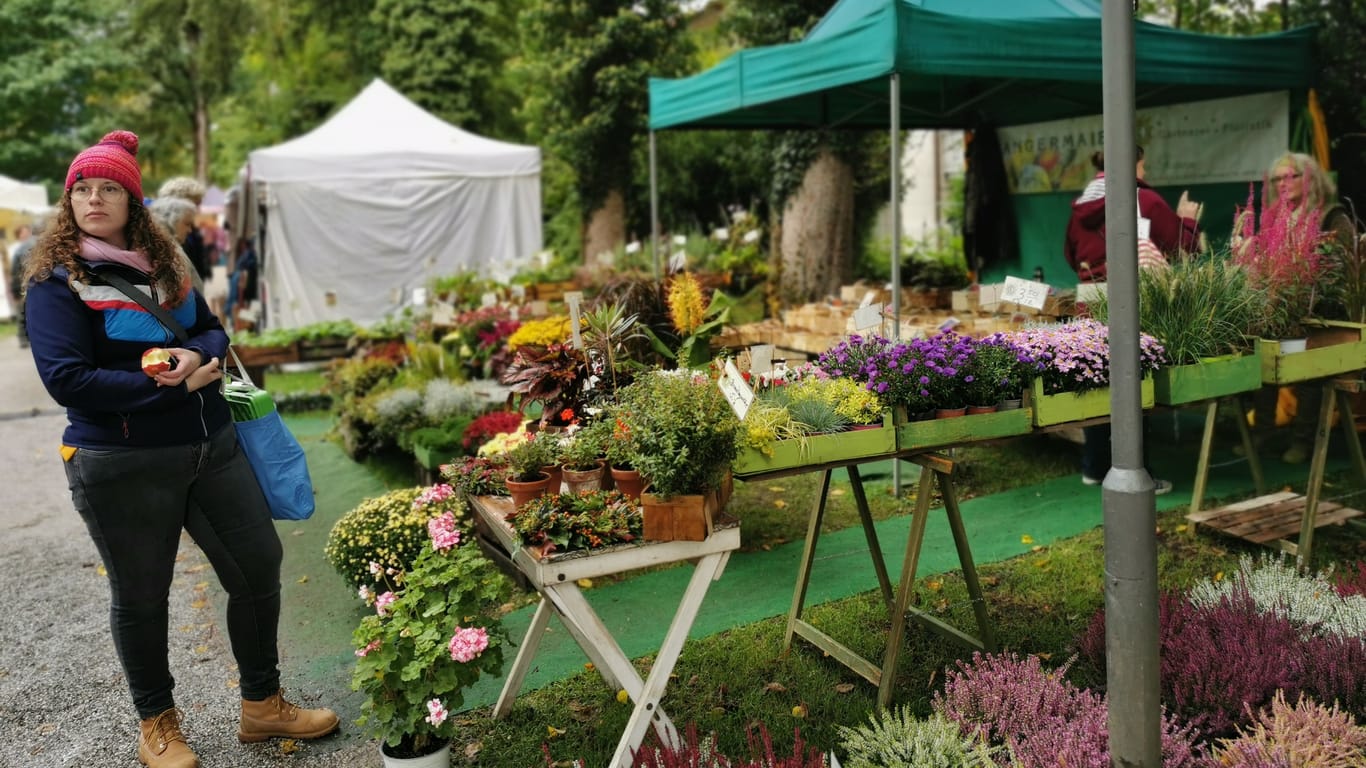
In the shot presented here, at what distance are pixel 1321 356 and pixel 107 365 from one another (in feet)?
14.7

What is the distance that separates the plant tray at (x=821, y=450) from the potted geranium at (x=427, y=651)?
0.82 m

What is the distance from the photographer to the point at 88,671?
414 cm

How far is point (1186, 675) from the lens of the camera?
9.30 ft

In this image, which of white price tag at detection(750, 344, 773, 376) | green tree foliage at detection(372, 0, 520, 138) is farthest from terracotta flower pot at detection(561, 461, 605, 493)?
green tree foliage at detection(372, 0, 520, 138)

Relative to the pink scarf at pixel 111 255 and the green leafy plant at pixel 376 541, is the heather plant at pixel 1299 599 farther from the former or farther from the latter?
the pink scarf at pixel 111 255

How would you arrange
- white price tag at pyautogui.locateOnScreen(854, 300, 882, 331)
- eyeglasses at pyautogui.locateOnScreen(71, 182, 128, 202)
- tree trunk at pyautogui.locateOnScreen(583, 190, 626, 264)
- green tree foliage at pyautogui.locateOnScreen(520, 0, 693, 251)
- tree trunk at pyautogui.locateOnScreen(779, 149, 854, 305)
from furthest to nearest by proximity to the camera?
tree trunk at pyautogui.locateOnScreen(583, 190, 626, 264) < green tree foliage at pyautogui.locateOnScreen(520, 0, 693, 251) < tree trunk at pyautogui.locateOnScreen(779, 149, 854, 305) < white price tag at pyautogui.locateOnScreen(854, 300, 882, 331) < eyeglasses at pyautogui.locateOnScreen(71, 182, 128, 202)

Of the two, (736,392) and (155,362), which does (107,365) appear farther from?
(736,392)

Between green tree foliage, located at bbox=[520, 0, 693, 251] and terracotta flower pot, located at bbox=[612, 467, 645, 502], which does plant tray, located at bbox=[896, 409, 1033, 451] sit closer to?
terracotta flower pot, located at bbox=[612, 467, 645, 502]

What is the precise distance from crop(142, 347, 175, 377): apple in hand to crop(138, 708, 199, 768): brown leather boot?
1.13m

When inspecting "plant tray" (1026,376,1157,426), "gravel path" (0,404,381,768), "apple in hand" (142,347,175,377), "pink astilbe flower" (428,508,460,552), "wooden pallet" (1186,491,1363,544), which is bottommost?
"gravel path" (0,404,381,768)

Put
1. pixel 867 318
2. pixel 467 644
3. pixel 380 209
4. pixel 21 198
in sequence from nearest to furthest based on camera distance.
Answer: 1. pixel 467 644
2. pixel 867 318
3. pixel 380 209
4. pixel 21 198

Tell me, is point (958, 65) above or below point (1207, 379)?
above

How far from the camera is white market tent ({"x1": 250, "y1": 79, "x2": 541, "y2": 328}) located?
12547 millimetres

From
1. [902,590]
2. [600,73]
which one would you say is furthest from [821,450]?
[600,73]
